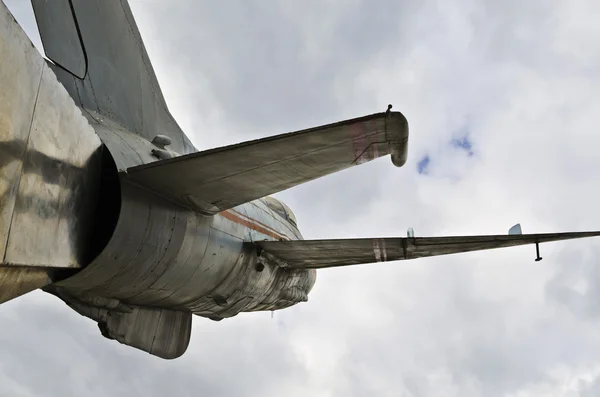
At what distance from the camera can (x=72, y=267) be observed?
12.4ft

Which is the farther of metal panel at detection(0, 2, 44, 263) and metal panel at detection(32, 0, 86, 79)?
metal panel at detection(32, 0, 86, 79)

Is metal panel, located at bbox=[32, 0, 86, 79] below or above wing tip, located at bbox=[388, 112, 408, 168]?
above

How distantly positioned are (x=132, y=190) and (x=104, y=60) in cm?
192

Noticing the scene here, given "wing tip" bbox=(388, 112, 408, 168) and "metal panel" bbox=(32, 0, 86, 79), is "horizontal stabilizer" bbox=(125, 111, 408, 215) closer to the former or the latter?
"wing tip" bbox=(388, 112, 408, 168)

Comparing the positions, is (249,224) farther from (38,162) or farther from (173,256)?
(38,162)

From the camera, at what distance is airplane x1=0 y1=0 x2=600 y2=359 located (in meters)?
2.84

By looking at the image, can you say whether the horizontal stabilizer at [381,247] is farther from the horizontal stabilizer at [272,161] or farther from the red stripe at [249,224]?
the horizontal stabilizer at [272,161]

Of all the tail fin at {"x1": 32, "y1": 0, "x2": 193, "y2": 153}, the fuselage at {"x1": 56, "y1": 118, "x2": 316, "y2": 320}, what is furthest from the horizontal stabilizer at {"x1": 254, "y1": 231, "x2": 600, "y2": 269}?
the tail fin at {"x1": 32, "y1": 0, "x2": 193, "y2": 153}

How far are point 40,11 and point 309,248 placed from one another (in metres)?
3.69

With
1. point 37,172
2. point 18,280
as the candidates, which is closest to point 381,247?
point 18,280

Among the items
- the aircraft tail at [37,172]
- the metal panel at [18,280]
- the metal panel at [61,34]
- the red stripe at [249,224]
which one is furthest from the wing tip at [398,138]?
the metal panel at [61,34]

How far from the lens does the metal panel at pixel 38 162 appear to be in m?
2.52

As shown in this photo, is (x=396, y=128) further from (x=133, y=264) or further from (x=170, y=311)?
(x=170, y=311)

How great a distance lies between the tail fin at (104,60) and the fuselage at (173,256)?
60 cm
